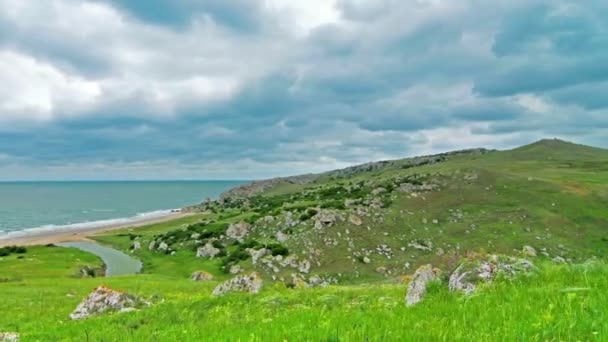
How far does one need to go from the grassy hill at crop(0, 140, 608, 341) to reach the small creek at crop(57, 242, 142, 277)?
268 centimetres

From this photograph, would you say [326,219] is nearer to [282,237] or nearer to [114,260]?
[282,237]

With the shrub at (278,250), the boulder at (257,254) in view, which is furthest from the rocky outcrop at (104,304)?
the shrub at (278,250)

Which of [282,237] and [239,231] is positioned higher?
[239,231]

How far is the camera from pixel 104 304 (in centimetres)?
1989

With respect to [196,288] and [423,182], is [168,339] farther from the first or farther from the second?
[423,182]

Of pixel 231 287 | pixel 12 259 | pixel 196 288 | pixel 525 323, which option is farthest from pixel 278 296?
pixel 12 259

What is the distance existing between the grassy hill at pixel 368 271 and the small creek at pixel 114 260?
2684mm

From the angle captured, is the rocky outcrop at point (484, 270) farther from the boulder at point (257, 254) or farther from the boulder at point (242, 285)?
the boulder at point (257, 254)

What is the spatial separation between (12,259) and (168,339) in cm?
8198

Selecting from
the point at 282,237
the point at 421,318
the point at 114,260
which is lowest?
the point at 114,260

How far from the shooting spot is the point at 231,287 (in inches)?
990

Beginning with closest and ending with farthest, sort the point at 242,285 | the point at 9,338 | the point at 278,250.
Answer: the point at 9,338, the point at 242,285, the point at 278,250

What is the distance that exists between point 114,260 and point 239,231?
2437 cm

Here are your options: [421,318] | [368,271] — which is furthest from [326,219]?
[421,318]
